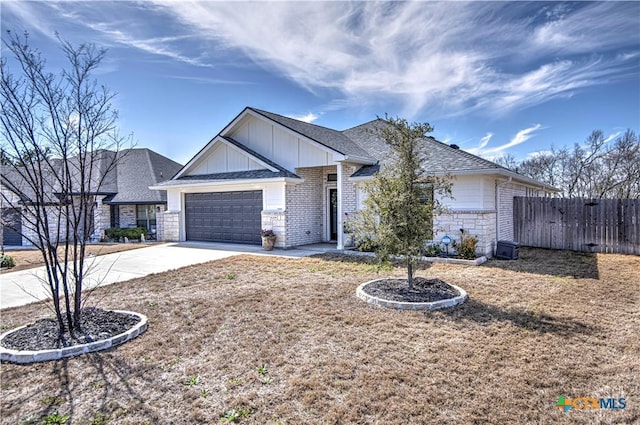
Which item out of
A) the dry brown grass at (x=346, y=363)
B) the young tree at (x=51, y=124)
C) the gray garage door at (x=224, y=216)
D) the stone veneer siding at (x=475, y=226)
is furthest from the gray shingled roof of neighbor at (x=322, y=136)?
the young tree at (x=51, y=124)

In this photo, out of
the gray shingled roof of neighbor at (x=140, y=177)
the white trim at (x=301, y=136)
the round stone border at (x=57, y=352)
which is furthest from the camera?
the gray shingled roof of neighbor at (x=140, y=177)

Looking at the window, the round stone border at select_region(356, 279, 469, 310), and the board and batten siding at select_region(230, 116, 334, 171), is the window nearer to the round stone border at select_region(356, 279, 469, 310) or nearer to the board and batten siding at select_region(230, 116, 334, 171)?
the board and batten siding at select_region(230, 116, 334, 171)

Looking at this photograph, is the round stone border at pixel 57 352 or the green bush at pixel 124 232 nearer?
the round stone border at pixel 57 352

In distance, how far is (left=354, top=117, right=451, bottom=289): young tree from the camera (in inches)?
251

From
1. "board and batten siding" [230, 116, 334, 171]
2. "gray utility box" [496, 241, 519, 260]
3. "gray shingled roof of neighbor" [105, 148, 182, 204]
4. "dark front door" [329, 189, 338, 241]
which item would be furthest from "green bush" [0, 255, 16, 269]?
"gray utility box" [496, 241, 519, 260]

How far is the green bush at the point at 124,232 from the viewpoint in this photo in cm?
1802

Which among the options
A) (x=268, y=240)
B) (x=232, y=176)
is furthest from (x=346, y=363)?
(x=232, y=176)

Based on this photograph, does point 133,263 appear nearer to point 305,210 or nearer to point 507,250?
point 305,210

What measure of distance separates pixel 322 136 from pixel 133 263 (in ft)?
28.9

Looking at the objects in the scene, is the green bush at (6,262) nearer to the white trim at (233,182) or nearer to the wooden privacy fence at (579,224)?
the white trim at (233,182)

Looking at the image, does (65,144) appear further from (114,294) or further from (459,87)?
(459,87)

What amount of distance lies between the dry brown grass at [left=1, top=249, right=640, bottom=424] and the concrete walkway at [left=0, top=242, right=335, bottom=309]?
4.73 feet
